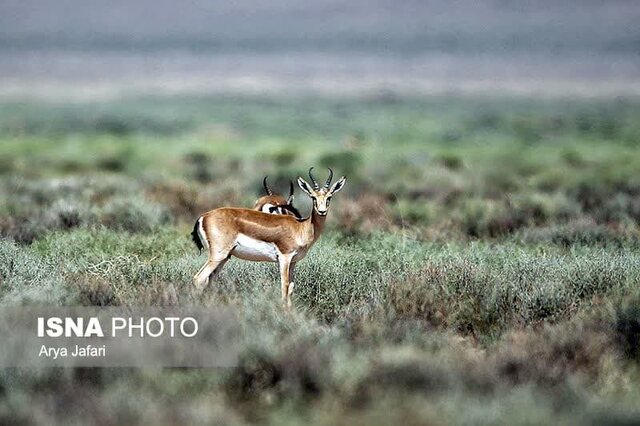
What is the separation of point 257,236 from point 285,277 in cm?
49

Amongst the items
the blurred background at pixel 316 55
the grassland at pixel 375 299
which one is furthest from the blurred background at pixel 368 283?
the blurred background at pixel 316 55

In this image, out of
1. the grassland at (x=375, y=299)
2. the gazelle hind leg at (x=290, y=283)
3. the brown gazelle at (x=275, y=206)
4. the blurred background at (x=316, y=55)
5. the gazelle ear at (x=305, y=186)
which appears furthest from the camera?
the blurred background at (x=316, y=55)

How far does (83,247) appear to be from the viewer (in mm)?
14797

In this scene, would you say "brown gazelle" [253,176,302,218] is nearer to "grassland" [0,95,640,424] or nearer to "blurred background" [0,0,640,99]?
"grassland" [0,95,640,424]

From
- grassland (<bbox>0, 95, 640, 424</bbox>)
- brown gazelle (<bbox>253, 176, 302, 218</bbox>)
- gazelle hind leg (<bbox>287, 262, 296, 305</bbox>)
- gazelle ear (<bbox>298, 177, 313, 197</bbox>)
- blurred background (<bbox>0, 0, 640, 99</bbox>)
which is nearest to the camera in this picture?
grassland (<bbox>0, 95, 640, 424</bbox>)

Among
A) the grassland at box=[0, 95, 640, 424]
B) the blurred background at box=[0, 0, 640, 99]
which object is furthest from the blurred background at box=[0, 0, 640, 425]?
the blurred background at box=[0, 0, 640, 99]

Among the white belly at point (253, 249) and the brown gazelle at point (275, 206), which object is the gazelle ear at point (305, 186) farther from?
the brown gazelle at point (275, 206)

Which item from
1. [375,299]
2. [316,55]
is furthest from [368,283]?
[316,55]

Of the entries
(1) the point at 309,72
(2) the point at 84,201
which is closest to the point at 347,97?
(1) the point at 309,72

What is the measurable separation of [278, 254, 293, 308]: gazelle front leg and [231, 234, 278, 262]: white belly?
10 centimetres

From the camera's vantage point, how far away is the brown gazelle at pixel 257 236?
1143 cm

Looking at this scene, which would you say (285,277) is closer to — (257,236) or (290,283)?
(290,283)

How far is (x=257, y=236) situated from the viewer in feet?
37.7

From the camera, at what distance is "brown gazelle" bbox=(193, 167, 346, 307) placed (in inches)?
450
